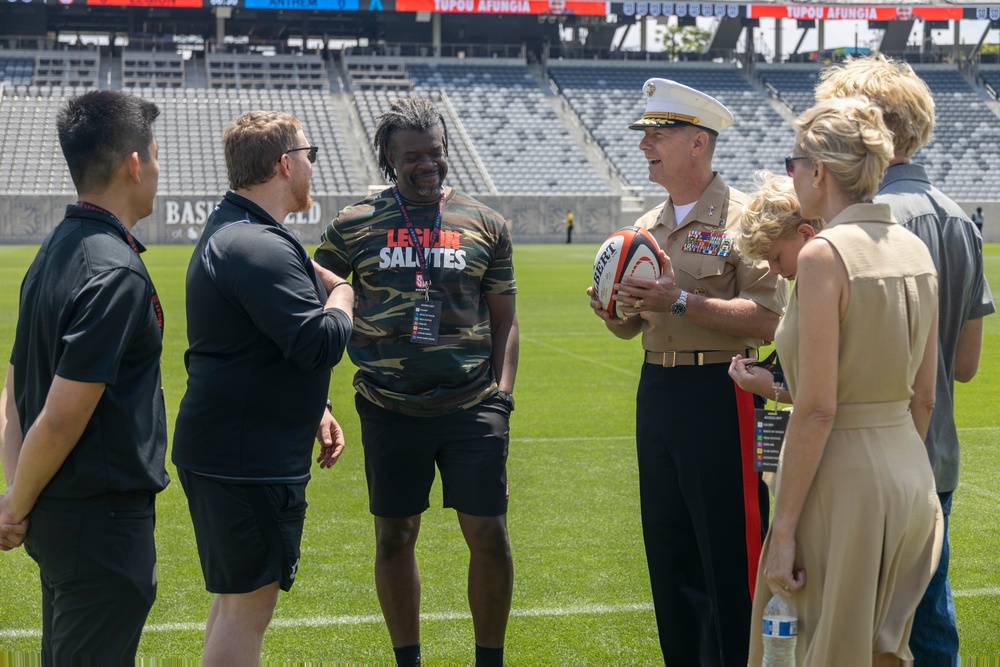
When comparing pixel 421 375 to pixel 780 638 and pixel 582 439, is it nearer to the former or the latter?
pixel 780 638

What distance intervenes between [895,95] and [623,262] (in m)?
1.18

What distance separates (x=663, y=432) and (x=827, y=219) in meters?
1.20

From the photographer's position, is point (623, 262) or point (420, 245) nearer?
point (623, 262)

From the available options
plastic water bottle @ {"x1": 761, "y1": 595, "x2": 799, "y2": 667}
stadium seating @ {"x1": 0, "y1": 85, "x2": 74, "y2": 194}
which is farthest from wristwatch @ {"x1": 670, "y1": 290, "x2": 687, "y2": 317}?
stadium seating @ {"x1": 0, "y1": 85, "x2": 74, "y2": 194}

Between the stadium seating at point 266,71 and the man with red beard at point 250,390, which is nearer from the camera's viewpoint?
the man with red beard at point 250,390

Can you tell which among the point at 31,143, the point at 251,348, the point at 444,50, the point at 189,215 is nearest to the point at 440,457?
the point at 251,348

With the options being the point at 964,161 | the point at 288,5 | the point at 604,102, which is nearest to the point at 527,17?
the point at 604,102

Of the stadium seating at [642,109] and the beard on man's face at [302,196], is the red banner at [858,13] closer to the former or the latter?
the stadium seating at [642,109]

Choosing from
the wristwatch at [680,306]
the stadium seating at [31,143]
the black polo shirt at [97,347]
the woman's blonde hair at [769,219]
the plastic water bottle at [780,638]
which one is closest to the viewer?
the plastic water bottle at [780,638]

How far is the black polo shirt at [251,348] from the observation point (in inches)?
129

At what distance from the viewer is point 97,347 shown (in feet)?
9.77

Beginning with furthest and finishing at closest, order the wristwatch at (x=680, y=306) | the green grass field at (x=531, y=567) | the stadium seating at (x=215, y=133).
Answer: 1. the stadium seating at (x=215, y=133)
2. the green grass field at (x=531, y=567)
3. the wristwatch at (x=680, y=306)

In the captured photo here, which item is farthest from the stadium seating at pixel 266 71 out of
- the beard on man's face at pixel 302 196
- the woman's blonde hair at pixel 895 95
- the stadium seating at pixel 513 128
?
the woman's blonde hair at pixel 895 95

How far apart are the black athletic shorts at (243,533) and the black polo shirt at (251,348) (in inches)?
1.8
